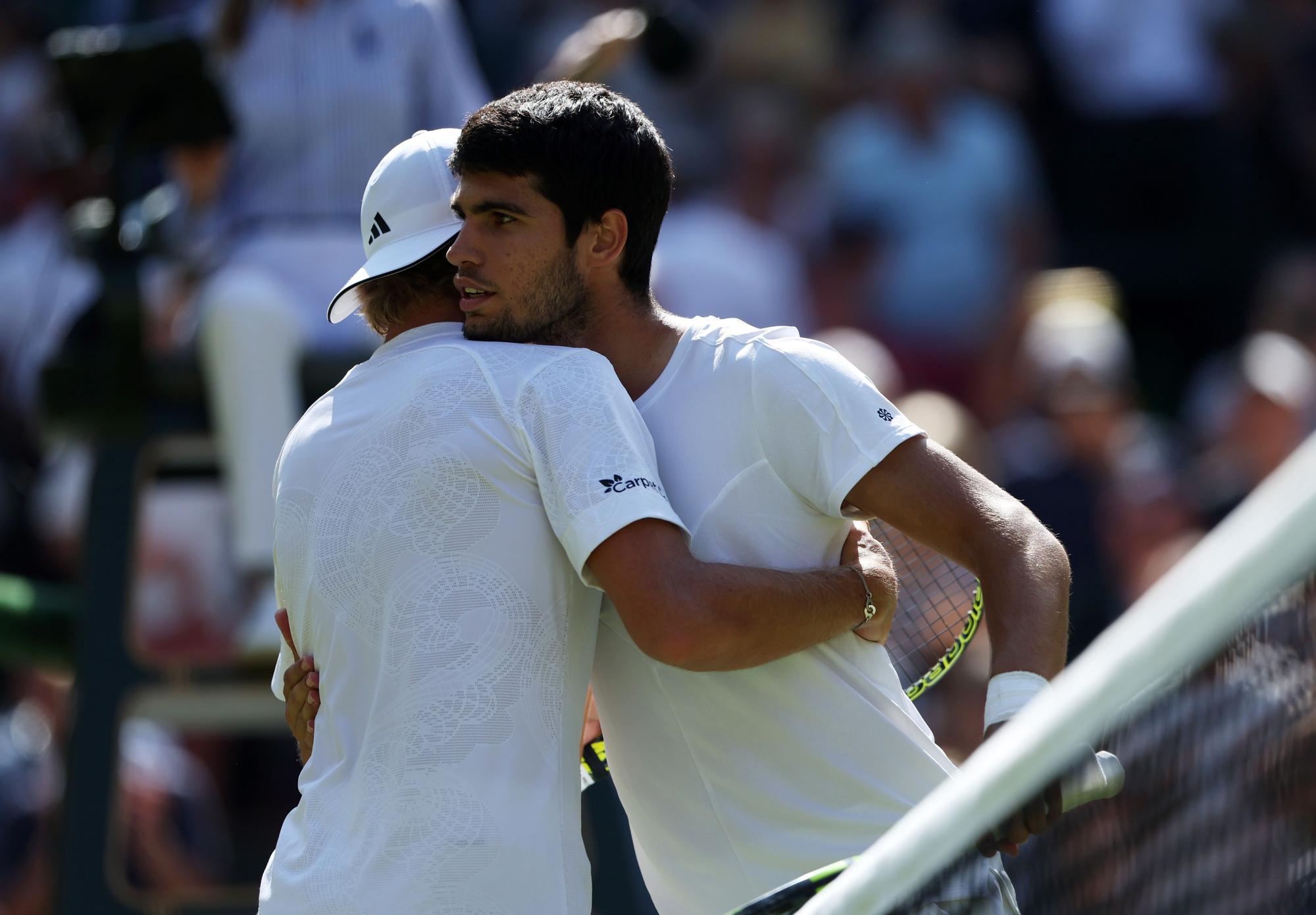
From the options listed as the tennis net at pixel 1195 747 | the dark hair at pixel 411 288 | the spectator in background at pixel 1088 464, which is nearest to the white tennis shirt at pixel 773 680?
the dark hair at pixel 411 288

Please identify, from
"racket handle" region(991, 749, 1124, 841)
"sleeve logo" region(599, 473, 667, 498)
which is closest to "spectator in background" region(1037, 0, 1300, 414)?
"sleeve logo" region(599, 473, 667, 498)

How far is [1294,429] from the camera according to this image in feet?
22.0

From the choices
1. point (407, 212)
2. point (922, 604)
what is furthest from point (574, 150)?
point (922, 604)

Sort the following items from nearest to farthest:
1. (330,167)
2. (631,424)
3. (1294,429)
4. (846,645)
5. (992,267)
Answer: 1. (631,424)
2. (846,645)
3. (330,167)
4. (1294,429)
5. (992,267)

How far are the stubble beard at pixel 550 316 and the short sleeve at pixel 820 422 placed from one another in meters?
0.26

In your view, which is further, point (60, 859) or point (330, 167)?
point (330, 167)

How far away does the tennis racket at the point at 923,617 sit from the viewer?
2.90 meters

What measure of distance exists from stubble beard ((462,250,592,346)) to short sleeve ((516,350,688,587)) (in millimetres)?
152

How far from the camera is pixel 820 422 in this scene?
2490 mm

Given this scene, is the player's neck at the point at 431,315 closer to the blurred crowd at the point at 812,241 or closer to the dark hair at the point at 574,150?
the dark hair at the point at 574,150

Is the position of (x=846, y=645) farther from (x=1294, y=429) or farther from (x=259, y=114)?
(x=1294, y=429)

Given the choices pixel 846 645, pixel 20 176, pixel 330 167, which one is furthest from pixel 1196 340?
pixel 846 645

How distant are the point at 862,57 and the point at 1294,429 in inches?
115

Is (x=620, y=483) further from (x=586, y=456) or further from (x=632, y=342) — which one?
(x=632, y=342)
